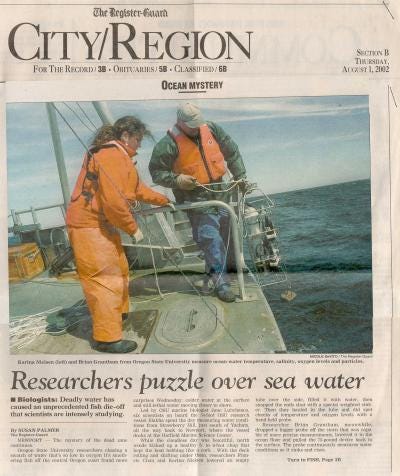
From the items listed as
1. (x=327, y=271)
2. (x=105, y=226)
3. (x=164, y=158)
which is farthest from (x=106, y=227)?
(x=327, y=271)

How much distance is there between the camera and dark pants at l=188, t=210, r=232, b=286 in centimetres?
58

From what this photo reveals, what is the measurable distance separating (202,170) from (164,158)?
53 mm

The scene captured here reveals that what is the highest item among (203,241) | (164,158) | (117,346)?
(164,158)

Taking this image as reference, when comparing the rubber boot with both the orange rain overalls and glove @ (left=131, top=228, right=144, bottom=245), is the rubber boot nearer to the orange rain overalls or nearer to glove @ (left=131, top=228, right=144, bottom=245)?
the orange rain overalls

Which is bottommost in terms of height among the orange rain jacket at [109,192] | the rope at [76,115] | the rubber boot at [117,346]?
the rubber boot at [117,346]

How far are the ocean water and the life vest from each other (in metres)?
0.09

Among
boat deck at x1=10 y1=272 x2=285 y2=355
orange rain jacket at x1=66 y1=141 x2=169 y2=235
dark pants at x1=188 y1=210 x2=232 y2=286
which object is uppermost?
orange rain jacket at x1=66 y1=141 x2=169 y2=235

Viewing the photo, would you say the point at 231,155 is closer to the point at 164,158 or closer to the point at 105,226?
the point at 164,158

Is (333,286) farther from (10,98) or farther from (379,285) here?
(10,98)

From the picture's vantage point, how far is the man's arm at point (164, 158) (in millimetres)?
581

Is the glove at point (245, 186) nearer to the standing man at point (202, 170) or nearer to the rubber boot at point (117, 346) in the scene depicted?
the standing man at point (202, 170)

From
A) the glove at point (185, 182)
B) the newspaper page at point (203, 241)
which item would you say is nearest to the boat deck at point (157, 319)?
the newspaper page at point (203, 241)

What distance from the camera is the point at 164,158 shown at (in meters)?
0.58

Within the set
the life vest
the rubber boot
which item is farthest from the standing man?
the rubber boot
